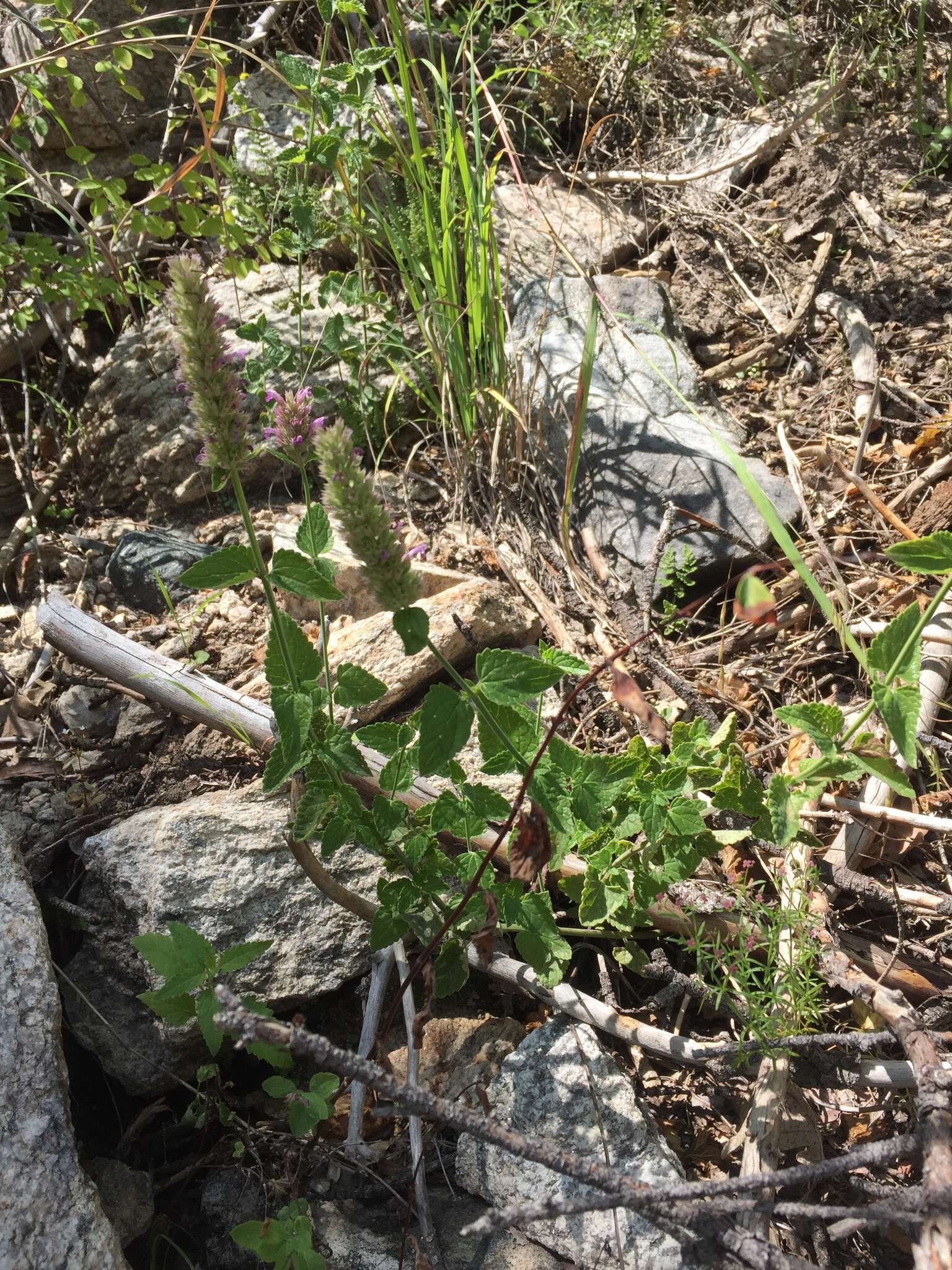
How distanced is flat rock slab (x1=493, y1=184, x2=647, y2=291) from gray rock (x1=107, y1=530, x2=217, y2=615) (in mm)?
1550

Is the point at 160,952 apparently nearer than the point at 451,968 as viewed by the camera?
Yes

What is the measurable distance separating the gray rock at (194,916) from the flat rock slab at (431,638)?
451 mm

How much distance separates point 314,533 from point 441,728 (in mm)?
444

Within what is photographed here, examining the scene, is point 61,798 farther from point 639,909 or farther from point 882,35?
point 882,35

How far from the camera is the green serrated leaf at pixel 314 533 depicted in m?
1.67

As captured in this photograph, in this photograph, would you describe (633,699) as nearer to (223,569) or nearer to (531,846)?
(531,846)

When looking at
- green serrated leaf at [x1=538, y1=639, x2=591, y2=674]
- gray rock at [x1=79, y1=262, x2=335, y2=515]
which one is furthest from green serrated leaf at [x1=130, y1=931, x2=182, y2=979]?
gray rock at [x1=79, y1=262, x2=335, y2=515]

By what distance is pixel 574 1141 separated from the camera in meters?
1.82

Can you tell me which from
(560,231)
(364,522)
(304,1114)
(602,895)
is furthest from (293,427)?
(560,231)

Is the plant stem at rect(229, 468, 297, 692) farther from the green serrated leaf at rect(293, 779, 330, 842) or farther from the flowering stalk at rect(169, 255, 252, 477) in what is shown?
the green serrated leaf at rect(293, 779, 330, 842)

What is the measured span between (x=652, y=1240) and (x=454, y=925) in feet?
2.13

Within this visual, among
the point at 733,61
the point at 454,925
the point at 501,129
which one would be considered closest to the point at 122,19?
the point at 501,129

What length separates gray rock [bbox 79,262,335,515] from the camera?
339 cm

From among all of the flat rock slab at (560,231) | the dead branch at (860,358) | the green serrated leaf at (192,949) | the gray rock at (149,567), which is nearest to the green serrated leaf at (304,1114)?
the green serrated leaf at (192,949)
